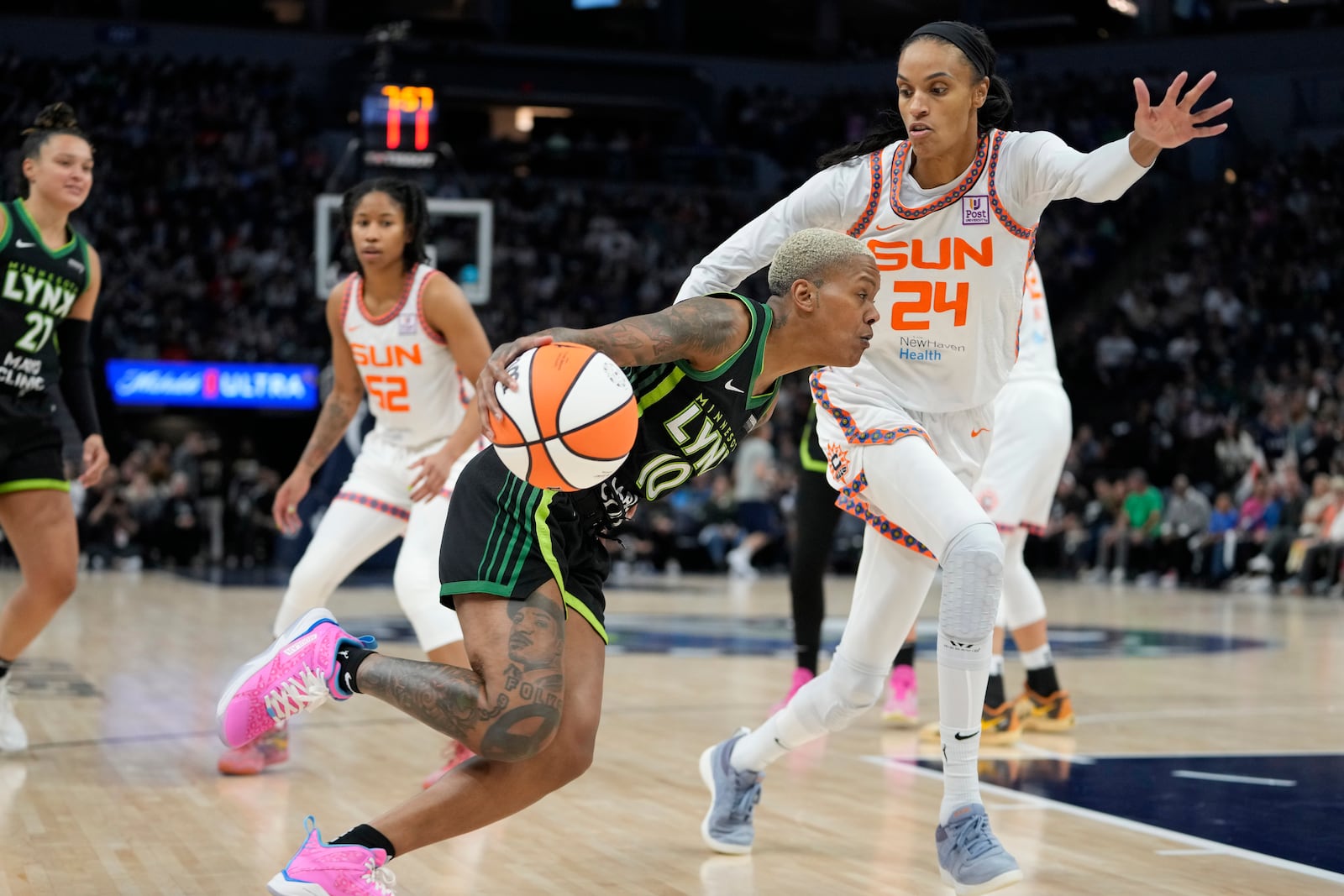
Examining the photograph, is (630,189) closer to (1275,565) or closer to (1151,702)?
(1275,565)

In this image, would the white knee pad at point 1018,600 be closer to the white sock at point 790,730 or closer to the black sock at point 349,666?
the white sock at point 790,730

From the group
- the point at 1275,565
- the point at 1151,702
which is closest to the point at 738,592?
the point at 1275,565

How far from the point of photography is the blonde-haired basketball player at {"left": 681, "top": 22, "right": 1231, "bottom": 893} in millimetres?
3955

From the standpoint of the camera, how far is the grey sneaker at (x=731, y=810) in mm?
4250

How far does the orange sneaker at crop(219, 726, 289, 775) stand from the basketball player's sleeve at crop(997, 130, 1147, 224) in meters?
3.08

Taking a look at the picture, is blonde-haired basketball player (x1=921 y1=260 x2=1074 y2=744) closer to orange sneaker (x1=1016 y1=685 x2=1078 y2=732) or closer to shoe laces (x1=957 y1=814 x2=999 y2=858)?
orange sneaker (x1=1016 y1=685 x2=1078 y2=732)

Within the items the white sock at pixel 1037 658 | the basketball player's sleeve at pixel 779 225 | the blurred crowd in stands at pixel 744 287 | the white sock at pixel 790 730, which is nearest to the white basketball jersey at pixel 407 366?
the basketball player's sleeve at pixel 779 225

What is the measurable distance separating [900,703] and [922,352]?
116 inches

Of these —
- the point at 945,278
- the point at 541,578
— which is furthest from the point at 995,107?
the point at 541,578

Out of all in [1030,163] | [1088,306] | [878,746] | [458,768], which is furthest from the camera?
[1088,306]

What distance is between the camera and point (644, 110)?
99.2ft

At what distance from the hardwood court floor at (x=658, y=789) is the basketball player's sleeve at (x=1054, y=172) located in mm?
1817

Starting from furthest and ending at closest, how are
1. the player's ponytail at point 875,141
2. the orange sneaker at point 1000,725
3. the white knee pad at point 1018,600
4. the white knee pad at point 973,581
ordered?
1. the white knee pad at point 1018,600
2. the orange sneaker at point 1000,725
3. the player's ponytail at point 875,141
4. the white knee pad at point 973,581

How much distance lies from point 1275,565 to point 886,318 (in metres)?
14.1
